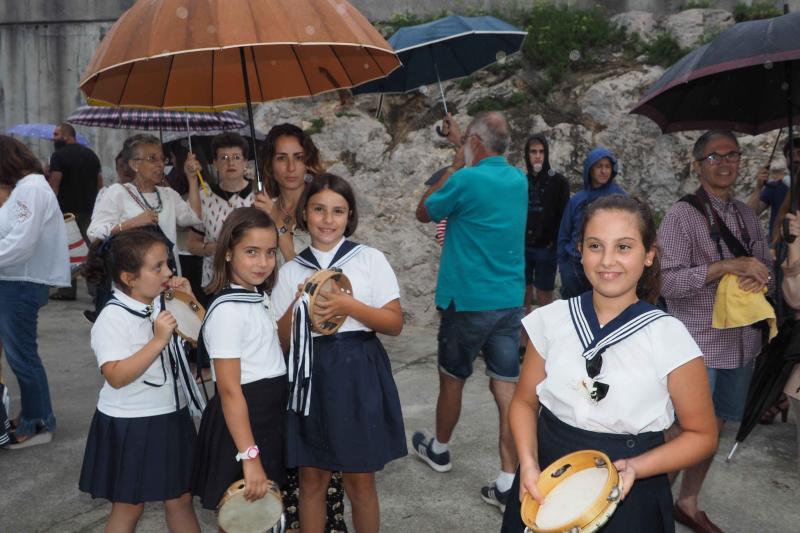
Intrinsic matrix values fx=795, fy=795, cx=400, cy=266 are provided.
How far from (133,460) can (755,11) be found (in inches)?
389

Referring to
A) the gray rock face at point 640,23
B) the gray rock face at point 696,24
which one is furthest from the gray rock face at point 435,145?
the gray rock face at point 640,23

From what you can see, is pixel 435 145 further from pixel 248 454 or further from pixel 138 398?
pixel 248 454

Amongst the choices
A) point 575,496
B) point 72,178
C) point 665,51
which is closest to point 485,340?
point 575,496

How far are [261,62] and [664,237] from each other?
2.13 meters

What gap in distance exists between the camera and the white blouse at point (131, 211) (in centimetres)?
480

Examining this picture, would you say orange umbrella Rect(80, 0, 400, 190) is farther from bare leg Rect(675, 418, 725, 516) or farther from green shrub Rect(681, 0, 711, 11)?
green shrub Rect(681, 0, 711, 11)

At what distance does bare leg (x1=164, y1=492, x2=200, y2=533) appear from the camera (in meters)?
3.24

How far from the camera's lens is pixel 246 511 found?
9.37 ft

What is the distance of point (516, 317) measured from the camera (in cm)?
426

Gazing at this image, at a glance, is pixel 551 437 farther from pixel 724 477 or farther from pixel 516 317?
pixel 724 477

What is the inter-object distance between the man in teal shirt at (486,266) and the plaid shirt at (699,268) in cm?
80

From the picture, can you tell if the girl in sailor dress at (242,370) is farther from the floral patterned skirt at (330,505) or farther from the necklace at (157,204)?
the necklace at (157,204)

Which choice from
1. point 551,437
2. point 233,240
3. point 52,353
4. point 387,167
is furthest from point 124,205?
point 387,167

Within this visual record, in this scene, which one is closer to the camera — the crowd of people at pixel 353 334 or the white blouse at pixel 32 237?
the crowd of people at pixel 353 334
